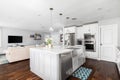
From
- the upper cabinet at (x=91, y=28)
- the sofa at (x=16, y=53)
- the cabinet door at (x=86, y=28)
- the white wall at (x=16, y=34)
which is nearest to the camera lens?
the sofa at (x=16, y=53)

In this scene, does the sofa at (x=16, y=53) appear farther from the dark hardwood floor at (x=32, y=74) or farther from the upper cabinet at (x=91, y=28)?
the upper cabinet at (x=91, y=28)

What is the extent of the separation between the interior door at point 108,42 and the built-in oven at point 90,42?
469 mm

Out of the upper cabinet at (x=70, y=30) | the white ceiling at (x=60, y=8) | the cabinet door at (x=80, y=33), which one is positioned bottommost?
the cabinet door at (x=80, y=33)

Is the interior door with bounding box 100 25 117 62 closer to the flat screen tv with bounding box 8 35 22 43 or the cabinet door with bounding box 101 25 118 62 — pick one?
the cabinet door with bounding box 101 25 118 62

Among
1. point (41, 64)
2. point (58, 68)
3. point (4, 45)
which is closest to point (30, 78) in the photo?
point (41, 64)

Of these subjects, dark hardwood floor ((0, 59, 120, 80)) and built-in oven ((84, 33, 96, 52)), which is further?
built-in oven ((84, 33, 96, 52))

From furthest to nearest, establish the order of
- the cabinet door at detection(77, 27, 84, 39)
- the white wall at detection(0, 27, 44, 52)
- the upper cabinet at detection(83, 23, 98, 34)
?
the white wall at detection(0, 27, 44, 52) → the cabinet door at detection(77, 27, 84, 39) → the upper cabinet at detection(83, 23, 98, 34)

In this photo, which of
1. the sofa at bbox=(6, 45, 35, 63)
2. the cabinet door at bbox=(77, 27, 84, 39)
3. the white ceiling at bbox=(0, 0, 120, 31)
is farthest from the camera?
the cabinet door at bbox=(77, 27, 84, 39)

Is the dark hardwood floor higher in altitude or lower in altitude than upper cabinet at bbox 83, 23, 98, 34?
lower

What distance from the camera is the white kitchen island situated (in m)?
1.97

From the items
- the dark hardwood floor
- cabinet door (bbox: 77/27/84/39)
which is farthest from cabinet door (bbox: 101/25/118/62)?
cabinet door (bbox: 77/27/84/39)

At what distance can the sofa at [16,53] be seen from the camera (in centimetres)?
399

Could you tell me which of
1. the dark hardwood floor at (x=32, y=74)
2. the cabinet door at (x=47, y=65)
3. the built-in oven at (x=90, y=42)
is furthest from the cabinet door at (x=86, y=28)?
the cabinet door at (x=47, y=65)

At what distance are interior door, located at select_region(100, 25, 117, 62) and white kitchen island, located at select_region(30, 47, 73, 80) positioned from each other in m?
3.18
